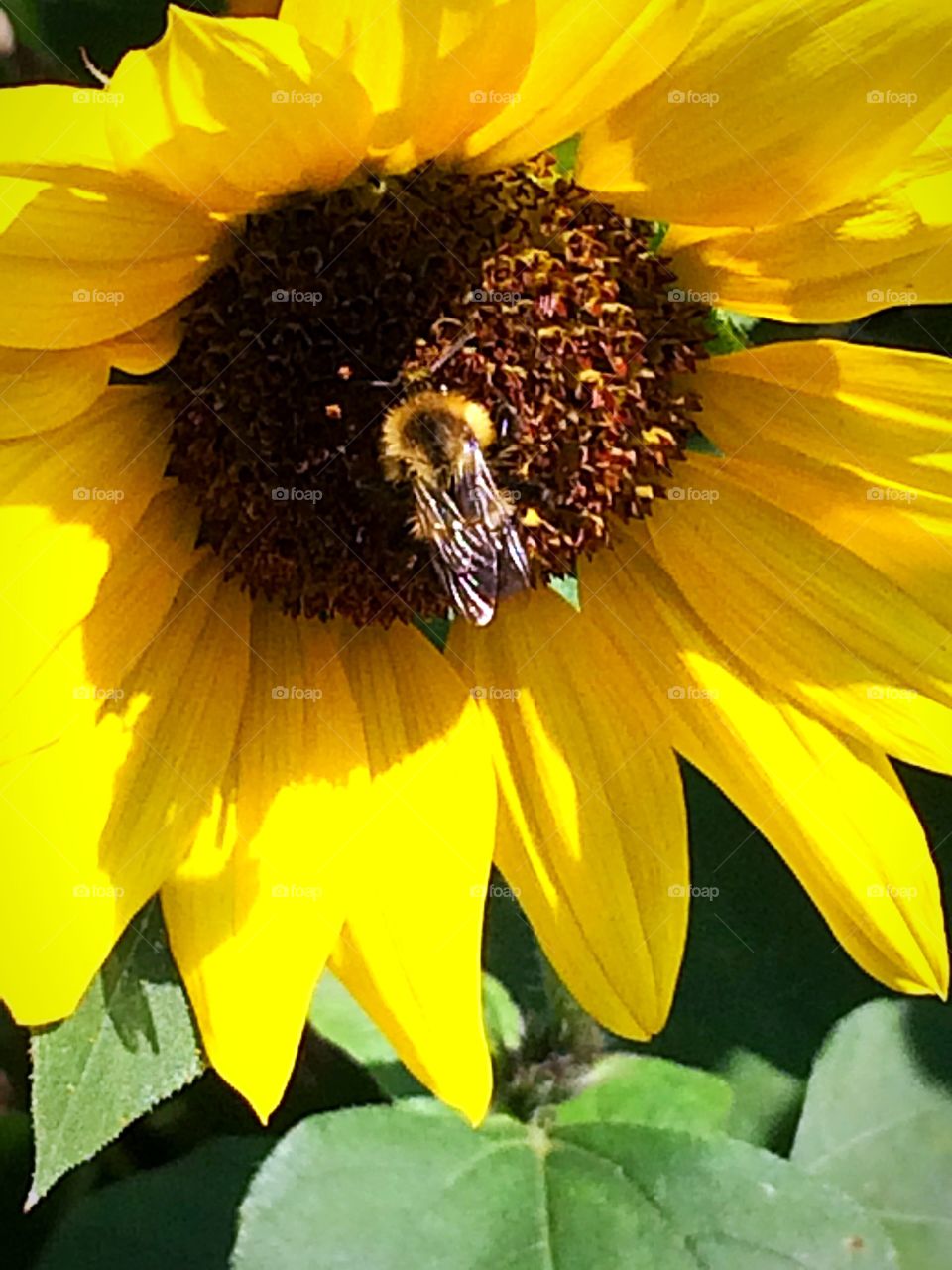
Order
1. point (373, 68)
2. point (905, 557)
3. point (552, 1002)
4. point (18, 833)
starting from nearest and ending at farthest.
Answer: point (373, 68) < point (18, 833) < point (905, 557) < point (552, 1002)

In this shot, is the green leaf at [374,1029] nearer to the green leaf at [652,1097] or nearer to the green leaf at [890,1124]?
the green leaf at [652,1097]

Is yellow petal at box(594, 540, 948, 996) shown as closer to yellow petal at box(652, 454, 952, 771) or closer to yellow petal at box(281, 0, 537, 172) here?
yellow petal at box(652, 454, 952, 771)

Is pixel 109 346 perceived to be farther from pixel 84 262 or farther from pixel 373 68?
pixel 373 68

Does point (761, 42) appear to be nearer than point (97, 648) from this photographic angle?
Yes

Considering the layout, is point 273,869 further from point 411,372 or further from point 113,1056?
point 411,372

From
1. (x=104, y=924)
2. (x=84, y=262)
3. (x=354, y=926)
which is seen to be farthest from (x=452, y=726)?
(x=84, y=262)

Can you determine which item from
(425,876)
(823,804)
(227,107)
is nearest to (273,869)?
(425,876)

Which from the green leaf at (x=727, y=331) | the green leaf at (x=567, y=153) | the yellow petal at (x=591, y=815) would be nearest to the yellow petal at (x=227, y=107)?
the green leaf at (x=567, y=153)
